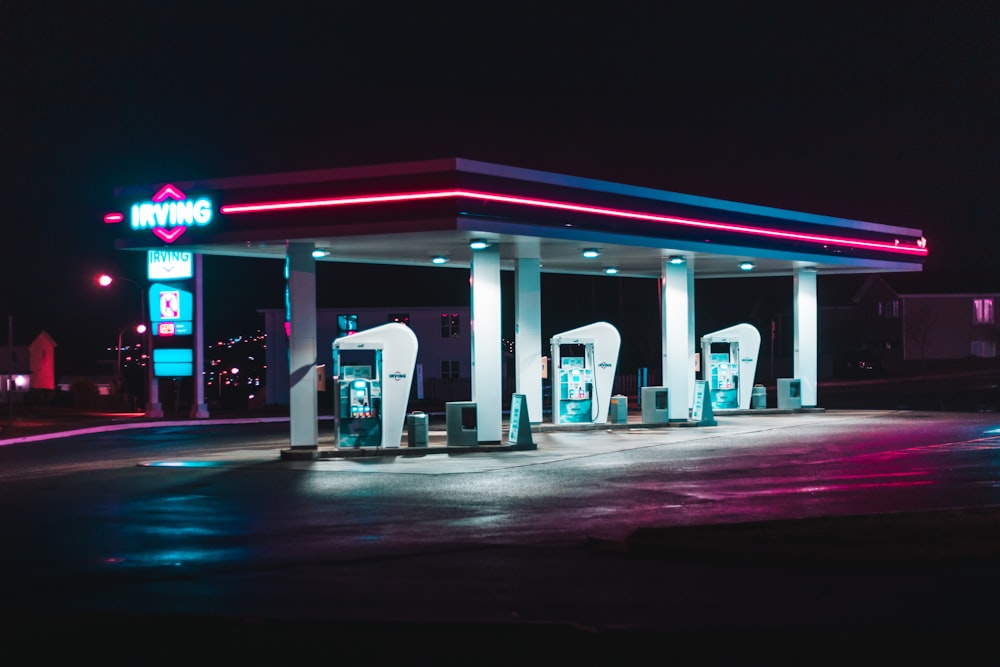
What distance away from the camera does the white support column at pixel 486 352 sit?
22953 millimetres

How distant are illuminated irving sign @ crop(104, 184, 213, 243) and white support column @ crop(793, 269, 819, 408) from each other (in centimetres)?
1997

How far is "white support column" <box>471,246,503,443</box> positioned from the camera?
2295cm

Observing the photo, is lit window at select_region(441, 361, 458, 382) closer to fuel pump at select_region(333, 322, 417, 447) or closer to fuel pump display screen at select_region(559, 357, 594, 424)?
fuel pump display screen at select_region(559, 357, 594, 424)

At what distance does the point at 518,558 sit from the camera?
10820 millimetres

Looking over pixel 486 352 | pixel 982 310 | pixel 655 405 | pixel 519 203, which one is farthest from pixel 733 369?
pixel 982 310

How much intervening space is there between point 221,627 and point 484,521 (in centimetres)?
547

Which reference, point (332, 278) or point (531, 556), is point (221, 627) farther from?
point (332, 278)

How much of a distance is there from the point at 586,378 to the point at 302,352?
921 cm

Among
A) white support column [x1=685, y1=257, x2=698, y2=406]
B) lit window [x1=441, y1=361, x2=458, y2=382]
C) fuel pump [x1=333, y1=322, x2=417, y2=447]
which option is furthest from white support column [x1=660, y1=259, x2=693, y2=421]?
lit window [x1=441, y1=361, x2=458, y2=382]

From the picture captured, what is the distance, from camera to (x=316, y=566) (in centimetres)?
1064

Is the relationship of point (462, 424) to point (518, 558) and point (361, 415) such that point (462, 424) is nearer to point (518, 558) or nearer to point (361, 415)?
point (361, 415)

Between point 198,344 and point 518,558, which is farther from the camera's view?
point 198,344

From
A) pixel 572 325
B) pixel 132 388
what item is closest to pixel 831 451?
pixel 132 388

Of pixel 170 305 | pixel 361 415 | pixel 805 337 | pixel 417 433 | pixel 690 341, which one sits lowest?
pixel 417 433
